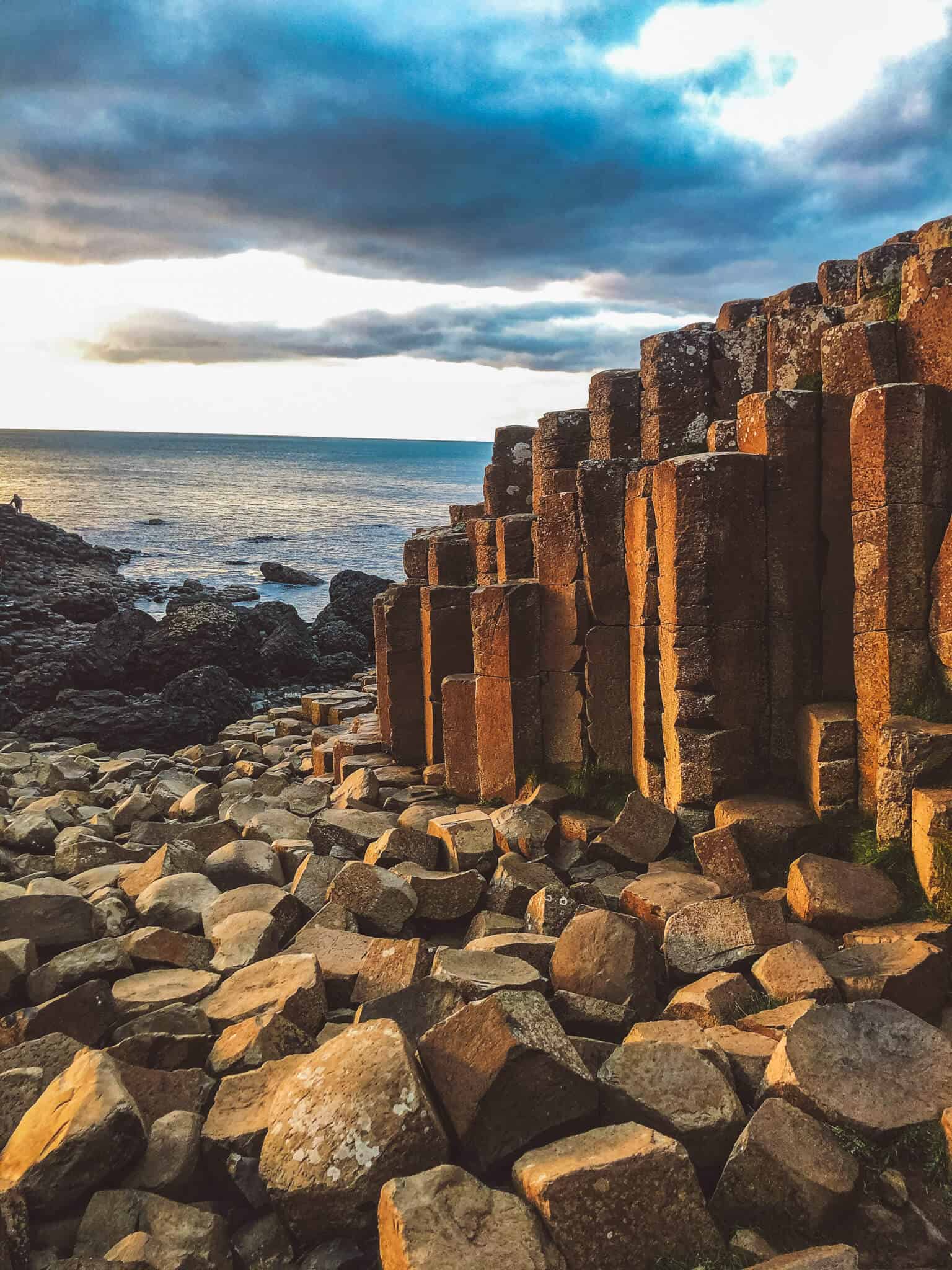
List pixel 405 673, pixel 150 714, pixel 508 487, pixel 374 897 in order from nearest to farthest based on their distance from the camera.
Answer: pixel 374 897, pixel 405 673, pixel 508 487, pixel 150 714

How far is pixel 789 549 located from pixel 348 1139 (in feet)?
16.2

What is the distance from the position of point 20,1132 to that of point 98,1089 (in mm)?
437

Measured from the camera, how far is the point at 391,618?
11102mm

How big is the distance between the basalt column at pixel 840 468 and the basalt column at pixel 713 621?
1.51 ft

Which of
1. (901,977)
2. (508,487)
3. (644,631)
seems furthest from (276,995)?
(508,487)

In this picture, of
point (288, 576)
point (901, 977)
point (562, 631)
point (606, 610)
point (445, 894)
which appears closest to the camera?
point (901, 977)

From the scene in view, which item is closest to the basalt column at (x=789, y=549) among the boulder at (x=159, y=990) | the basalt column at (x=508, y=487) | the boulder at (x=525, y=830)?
the boulder at (x=525, y=830)

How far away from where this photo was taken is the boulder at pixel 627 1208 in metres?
3.39

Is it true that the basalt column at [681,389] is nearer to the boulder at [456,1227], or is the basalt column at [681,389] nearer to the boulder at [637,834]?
the boulder at [637,834]

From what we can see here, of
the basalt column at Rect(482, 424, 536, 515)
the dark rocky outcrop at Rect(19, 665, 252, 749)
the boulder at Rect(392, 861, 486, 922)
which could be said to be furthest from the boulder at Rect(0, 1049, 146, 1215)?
the dark rocky outcrop at Rect(19, 665, 252, 749)

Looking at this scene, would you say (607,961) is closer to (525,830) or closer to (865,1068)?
(865,1068)

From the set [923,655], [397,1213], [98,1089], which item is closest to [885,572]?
[923,655]

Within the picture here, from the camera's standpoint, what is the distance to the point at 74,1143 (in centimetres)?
373

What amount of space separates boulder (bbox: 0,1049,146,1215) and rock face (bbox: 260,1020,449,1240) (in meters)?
0.59
